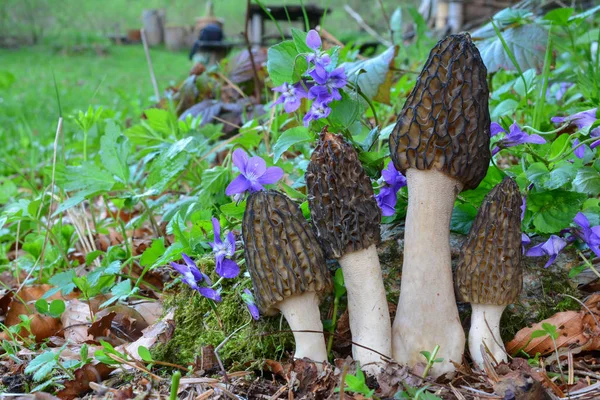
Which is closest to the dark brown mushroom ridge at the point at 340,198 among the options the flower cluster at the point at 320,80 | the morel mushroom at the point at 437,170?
the morel mushroom at the point at 437,170

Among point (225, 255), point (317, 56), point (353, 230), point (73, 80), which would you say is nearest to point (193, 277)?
point (225, 255)

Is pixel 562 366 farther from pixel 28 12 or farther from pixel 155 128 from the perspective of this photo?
pixel 28 12

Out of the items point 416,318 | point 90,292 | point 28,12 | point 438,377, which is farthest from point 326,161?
point 28,12

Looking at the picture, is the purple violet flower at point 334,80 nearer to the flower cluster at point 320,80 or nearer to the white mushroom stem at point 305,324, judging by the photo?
the flower cluster at point 320,80

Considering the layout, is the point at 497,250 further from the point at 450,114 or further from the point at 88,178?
the point at 88,178

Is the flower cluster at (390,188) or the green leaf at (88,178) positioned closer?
the flower cluster at (390,188)
